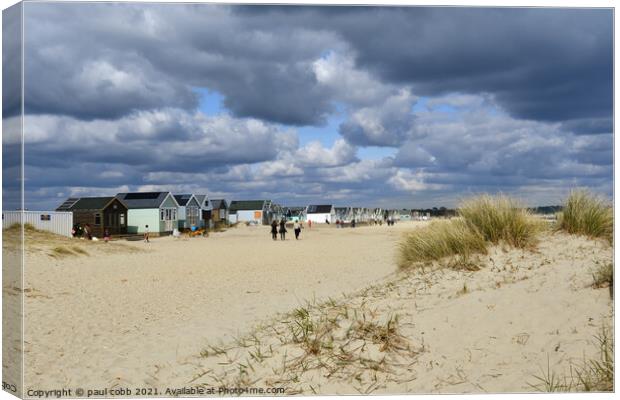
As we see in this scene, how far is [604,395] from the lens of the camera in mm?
5309

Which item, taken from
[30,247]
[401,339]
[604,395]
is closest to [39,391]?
[401,339]

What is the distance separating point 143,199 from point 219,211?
25.2 meters

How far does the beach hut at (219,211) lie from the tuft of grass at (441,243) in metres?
64.3

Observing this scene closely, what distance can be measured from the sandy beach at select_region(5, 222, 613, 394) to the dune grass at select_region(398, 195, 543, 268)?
1.25ft

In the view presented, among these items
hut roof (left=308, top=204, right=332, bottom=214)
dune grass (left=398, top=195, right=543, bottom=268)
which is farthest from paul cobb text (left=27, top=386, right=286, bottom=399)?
hut roof (left=308, top=204, right=332, bottom=214)

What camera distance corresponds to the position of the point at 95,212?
162 feet

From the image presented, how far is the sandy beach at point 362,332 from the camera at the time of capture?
5953mm

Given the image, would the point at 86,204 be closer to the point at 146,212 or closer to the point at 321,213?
the point at 146,212

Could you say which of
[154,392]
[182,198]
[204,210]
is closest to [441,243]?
[154,392]

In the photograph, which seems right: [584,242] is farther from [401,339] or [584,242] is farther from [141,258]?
[141,258]

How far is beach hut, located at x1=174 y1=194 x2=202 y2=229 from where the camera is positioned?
206 ft

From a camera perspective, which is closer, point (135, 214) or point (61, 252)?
point (61, 252)

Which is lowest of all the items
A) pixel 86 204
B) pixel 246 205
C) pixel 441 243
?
pixel 441 243

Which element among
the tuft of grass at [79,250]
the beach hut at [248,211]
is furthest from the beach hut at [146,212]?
the beach hut at [248,211]
